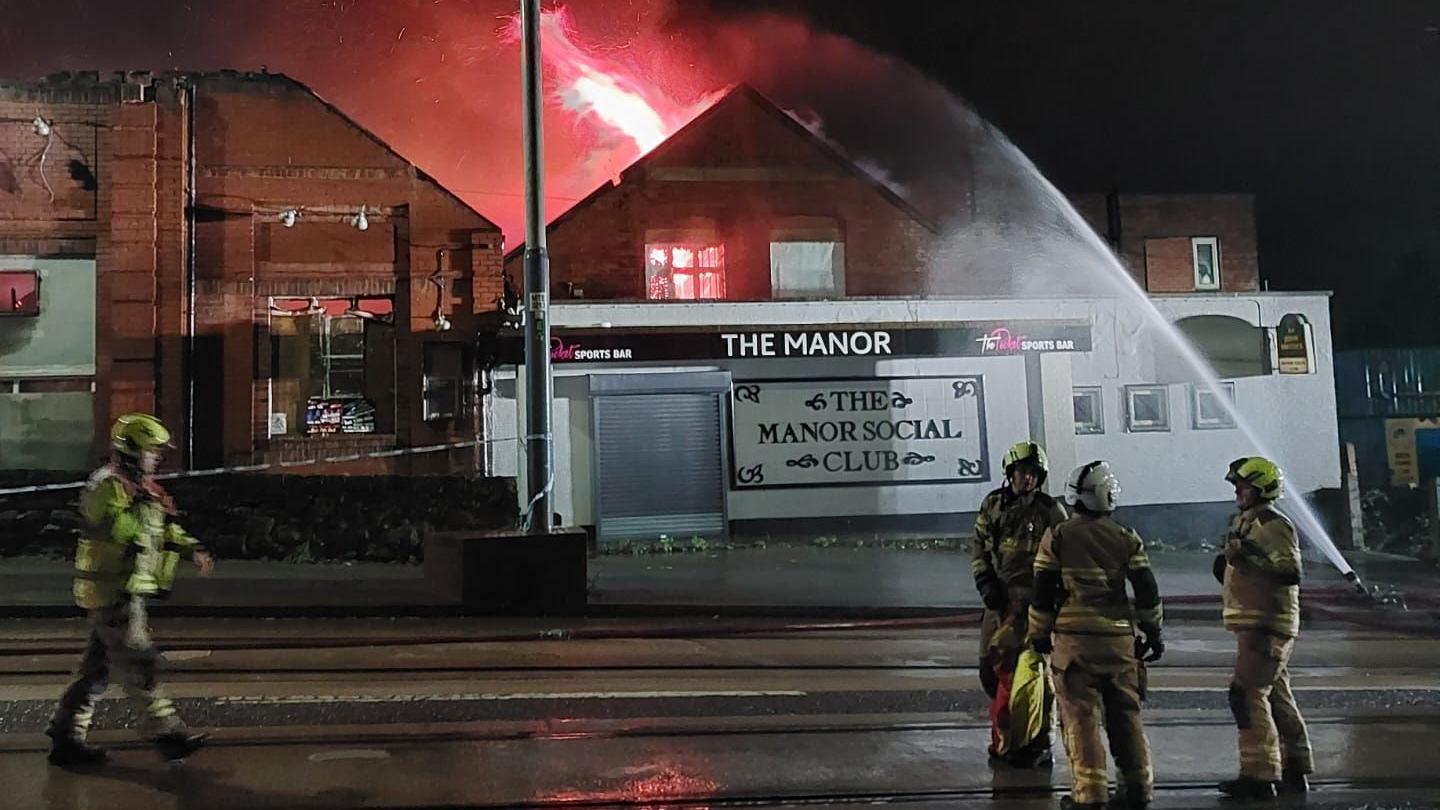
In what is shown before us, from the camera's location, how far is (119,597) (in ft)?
17.1

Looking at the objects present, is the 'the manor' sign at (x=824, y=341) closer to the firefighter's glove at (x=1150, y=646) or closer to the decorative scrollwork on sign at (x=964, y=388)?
the decorative scrollwork on sign at (x=964, y=388)

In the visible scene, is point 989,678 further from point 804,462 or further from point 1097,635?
point 804,462

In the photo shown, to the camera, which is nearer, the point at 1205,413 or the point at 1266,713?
the point at 1266,713

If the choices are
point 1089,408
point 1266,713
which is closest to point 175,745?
point 1266,713

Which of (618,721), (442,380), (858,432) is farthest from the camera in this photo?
(858,432)

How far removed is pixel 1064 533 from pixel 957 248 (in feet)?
47.9

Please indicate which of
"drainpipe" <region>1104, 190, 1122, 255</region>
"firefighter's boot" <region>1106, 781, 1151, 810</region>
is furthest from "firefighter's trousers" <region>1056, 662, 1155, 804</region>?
"drainpipe" <region>1104, 190, 1122, 255</region>

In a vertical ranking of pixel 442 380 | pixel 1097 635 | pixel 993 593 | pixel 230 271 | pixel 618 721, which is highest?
pixel 230 271

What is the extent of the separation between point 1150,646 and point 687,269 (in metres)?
13.7

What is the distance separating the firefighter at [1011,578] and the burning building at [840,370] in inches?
360

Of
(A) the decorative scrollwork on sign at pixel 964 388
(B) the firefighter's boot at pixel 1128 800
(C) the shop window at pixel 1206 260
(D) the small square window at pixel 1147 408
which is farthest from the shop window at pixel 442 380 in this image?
(C) the shop window at pixel 1206 260

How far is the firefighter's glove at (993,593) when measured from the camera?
17.7 feet

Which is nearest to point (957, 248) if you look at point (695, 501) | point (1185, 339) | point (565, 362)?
point (1185, 339)

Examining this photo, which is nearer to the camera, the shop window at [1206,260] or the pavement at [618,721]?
the pavement at [618,721]
